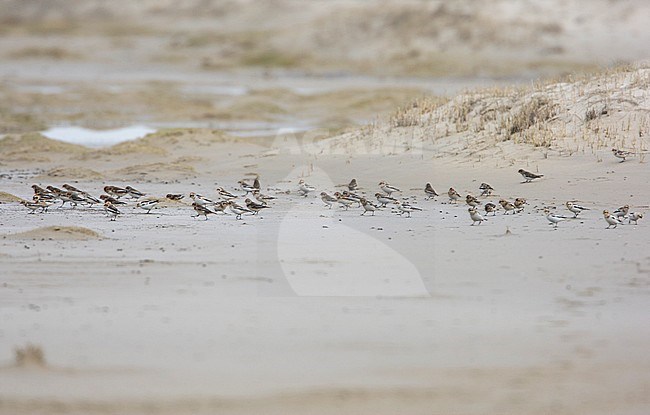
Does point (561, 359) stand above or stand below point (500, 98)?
below

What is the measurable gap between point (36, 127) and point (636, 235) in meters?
25.5

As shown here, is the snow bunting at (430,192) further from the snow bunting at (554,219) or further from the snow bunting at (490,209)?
the snow bunting at (554,219)

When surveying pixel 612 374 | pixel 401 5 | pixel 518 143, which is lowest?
pixel 612 374

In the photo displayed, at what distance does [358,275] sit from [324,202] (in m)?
5.73

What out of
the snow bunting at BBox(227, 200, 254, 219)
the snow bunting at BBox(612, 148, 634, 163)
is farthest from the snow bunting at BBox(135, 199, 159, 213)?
the snow bunting at BBox(612, 148, 634, 163)

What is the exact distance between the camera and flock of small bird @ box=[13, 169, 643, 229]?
13.8 metres

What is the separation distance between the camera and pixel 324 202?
16.1 metres

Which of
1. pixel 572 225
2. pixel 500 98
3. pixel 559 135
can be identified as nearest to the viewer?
pixel 572 225

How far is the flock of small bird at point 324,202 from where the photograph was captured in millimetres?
13828

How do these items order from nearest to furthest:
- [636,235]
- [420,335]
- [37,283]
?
[420,335], [37,283], [636,235]

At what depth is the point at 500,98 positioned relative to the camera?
21.4 metres

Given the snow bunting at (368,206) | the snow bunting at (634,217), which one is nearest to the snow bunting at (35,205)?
the snow bunting at (368,206)

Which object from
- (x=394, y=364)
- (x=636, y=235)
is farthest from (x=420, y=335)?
(x=636, y=235)

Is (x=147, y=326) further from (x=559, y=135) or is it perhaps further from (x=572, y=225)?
(x=559, y=135)
